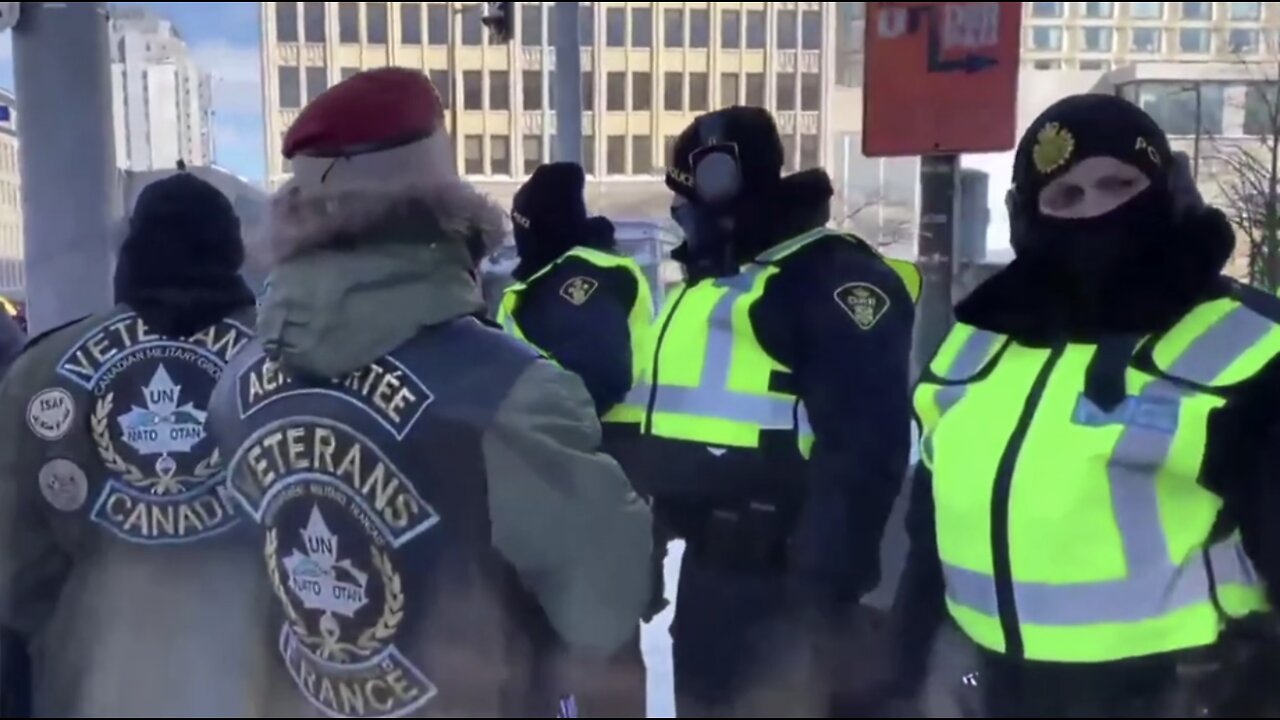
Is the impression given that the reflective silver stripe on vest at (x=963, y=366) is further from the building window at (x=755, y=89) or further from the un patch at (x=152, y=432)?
the un patch at (x=152, y=432)

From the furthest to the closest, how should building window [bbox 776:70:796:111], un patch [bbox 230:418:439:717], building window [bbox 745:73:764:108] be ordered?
building window [bbox 776:70:796:111] < building window [bbox 745:73:764:108] < un patch [bbox 230:418:439:717]

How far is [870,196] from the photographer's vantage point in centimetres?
238

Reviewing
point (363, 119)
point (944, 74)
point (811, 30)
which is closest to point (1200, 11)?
point (944, 74)

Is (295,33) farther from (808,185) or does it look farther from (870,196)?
(870,196)

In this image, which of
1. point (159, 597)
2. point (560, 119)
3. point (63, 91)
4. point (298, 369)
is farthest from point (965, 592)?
point (560, 119)

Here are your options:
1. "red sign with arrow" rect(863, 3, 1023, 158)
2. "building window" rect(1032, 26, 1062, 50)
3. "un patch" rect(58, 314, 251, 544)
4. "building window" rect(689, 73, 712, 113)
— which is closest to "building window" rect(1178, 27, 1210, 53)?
"building window" rect(1032, 26, 1062, 50)

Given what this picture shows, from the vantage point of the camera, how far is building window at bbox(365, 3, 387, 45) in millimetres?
2027

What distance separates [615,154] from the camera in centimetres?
A: 249

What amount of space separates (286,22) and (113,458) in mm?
679

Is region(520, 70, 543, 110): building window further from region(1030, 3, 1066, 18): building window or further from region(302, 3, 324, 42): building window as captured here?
region(1030, 3, 1066, 18): building window

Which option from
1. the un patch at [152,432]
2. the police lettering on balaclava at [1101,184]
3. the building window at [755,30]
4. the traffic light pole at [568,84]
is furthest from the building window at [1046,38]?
the un patch at [152,432]

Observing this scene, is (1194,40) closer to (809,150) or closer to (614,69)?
(809,150)

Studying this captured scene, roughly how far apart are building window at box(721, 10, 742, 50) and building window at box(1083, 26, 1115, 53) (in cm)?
66

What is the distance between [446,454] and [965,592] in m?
0.59
